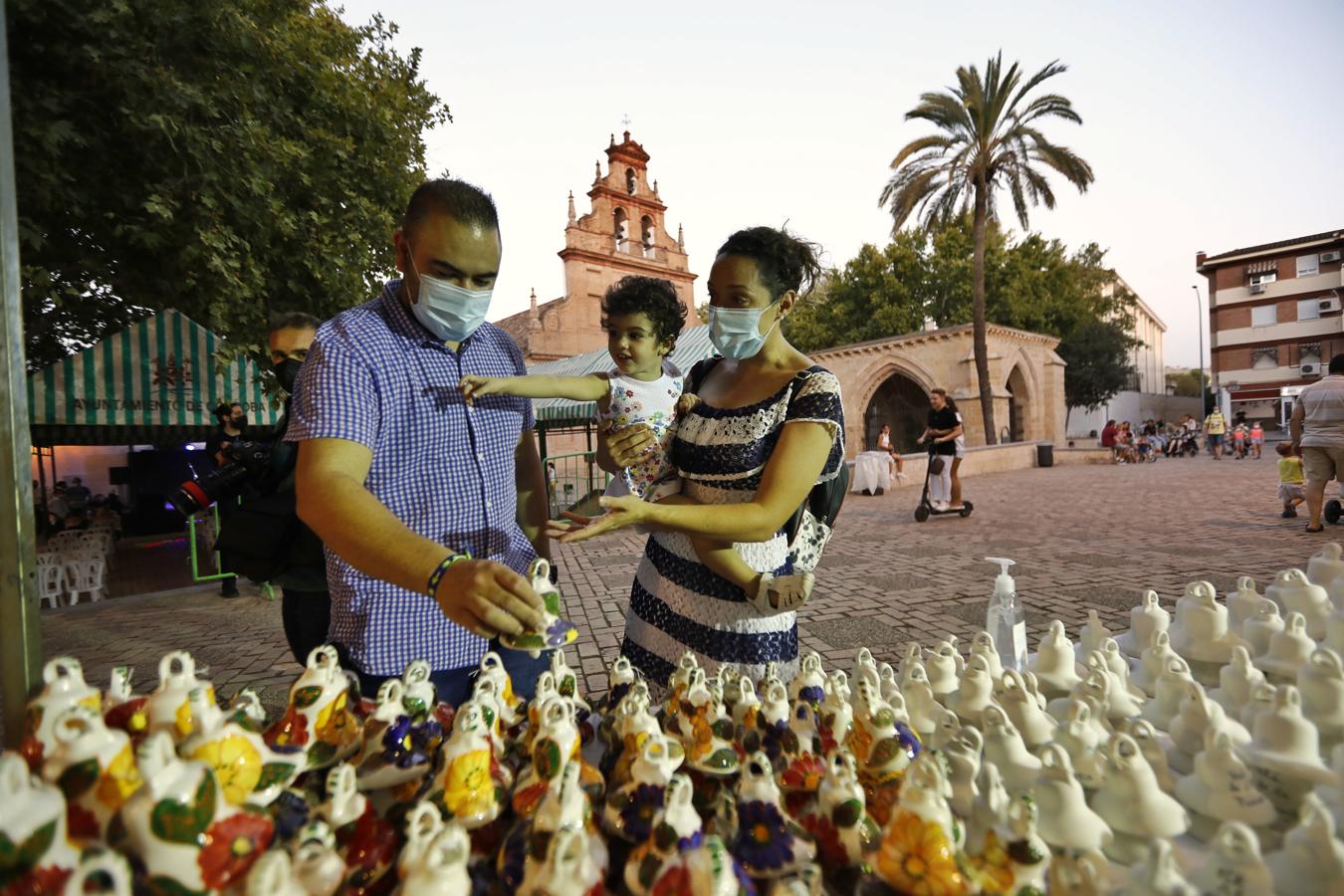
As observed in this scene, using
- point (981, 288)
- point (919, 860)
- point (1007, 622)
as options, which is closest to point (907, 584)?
point (1007, 622)

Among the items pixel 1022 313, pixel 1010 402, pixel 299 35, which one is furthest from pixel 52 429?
pixel 1022 313

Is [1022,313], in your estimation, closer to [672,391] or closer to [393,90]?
[393,90]

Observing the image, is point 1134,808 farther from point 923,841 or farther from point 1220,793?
point 923,841

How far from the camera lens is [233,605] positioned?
6.77m

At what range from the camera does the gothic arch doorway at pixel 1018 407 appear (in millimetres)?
25947

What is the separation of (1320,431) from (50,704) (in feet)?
33.9

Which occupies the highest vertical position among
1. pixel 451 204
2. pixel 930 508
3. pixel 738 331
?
pixel 451 204

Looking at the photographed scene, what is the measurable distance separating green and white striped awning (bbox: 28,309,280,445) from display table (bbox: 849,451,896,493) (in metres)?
11.9

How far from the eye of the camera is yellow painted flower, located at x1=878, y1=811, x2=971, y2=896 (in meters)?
0.96

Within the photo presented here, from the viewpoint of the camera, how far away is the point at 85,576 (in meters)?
7.36

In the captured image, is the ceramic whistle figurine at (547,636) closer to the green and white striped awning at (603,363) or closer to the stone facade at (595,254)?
the green and white striped awning at (603,363)

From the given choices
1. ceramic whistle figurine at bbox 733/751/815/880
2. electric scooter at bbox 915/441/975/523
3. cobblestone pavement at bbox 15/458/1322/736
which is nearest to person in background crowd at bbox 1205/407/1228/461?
cobblestone pavement at bbox 15/458/1322/736

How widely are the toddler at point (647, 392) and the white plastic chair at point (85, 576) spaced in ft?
27.1

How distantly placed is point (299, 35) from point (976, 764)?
33.0 feet
